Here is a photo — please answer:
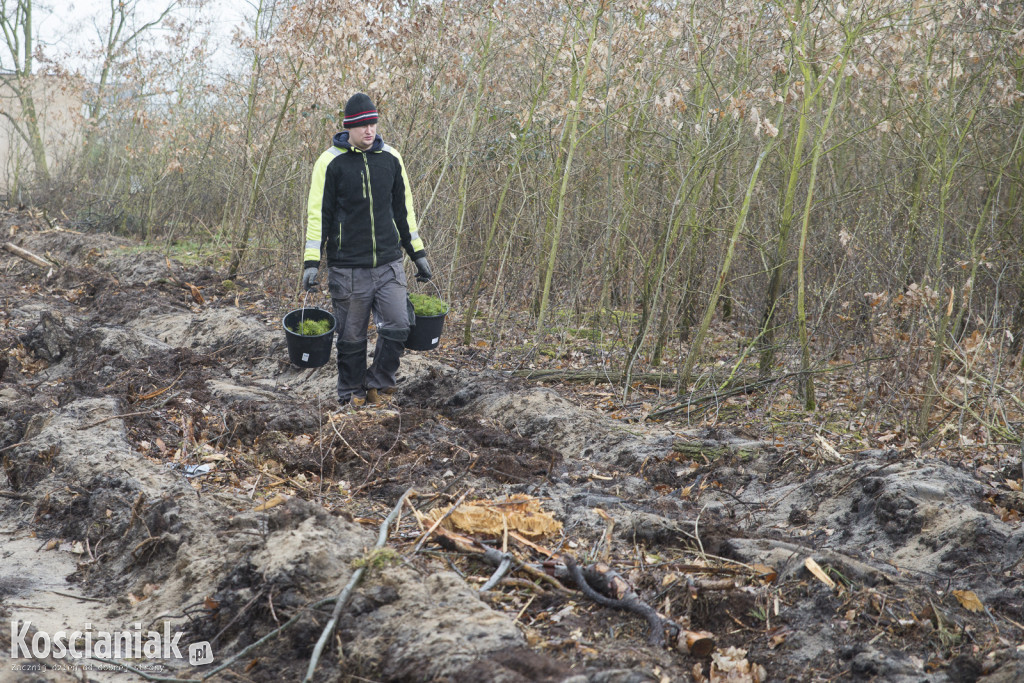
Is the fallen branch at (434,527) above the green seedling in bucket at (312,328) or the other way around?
the other way around

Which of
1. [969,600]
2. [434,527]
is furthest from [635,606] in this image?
[969,600]

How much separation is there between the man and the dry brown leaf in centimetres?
418

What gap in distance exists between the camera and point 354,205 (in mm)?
5938

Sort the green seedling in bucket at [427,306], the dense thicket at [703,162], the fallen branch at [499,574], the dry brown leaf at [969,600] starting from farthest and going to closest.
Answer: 1. the green seedling in bucket at [427,306]
2. the dense thicket at [703,162]
3. the fallen branch at [499,574]
4. the dry brown leaf at [969,600]

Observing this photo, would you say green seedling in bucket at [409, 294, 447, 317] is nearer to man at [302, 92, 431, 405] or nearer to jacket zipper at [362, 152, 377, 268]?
man at [302, 92, 431, 405]

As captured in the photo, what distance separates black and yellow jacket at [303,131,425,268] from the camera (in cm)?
581

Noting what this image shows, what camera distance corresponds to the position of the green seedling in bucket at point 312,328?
603 cm

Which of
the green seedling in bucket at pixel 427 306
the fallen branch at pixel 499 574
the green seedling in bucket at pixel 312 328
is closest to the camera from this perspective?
the fallen branch at pixel 499 574

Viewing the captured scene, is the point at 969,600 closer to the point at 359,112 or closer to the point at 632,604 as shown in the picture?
the point at 632,604

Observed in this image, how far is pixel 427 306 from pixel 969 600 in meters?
4.38

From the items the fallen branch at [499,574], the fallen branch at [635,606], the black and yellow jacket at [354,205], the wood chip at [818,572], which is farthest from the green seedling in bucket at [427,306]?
the wood chip at [818,572]

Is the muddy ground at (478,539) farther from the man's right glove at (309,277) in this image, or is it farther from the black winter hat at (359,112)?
the black winter hat at (359,112)

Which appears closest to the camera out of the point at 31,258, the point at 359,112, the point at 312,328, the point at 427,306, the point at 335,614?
the point at 335,614

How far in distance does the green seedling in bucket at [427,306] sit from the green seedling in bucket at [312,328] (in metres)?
0.70
